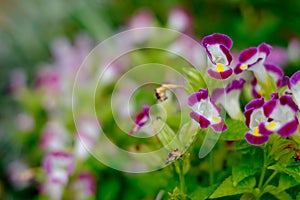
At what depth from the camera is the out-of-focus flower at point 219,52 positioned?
67 centimetres

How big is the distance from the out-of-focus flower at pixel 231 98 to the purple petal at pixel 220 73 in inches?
1.5

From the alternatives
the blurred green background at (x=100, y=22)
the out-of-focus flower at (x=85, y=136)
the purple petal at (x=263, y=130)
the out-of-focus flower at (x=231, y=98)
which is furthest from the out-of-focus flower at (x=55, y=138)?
the purple petal at (x=263, y=130)

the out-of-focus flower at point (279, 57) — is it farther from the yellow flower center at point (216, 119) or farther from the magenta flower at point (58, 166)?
the yellow flower center at point (216, 119)

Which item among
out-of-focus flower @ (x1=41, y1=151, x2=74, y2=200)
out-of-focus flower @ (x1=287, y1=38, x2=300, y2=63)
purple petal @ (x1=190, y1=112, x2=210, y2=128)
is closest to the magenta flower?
out-of-focus flower @ (x1=41, y1=151, x2=74, y2=200)

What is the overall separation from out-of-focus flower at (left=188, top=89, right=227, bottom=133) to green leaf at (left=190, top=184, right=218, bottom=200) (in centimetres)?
8

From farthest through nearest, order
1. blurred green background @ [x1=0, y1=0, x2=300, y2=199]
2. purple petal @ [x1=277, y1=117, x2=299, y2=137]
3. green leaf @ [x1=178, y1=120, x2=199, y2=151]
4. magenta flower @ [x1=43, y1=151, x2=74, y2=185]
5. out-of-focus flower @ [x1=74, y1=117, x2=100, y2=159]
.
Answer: blurred green background @ [x1=0, y1=0, x2=300, y2=199]
out-of-focus flower @ [x1=74, y1=117, x2=100, y2=159]
magenta flower @ [x1=43, y1=151, x2=74, y2=185]
green leaf @ [x1=178, y1=120, x2=199, y2=151]
purple petal @ [x1=277, y1=117, x2=299, y2=137]

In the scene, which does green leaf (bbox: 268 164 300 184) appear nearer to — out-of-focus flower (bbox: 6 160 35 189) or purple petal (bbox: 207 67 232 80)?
purple petal (bbox: 207 67 232 80)

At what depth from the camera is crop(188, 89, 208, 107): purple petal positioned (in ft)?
2.17

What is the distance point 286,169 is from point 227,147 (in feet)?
0.48

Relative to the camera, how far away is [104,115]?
119 centimetres

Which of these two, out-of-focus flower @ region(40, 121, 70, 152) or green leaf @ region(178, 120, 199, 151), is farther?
out-of-focus flower @ region(40, 121, 70, 152)

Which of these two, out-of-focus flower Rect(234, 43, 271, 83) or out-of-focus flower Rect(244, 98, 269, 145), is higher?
out-of-focus flower Rect(234, 43, 271, 83)

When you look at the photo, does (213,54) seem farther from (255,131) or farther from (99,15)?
(99,15)

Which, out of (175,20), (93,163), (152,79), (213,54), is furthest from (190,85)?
(175,20)
